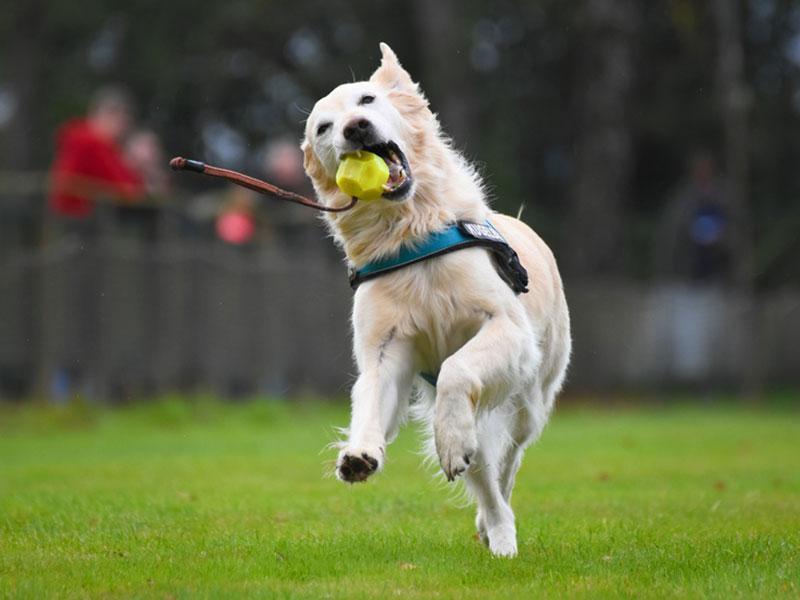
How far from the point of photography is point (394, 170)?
6082 millimetres

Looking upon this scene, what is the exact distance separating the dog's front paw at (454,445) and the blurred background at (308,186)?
30.1 feet

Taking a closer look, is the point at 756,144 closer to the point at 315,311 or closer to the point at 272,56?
the point at 272,56

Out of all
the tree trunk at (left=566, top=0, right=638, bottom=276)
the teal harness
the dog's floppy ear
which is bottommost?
the teal harness

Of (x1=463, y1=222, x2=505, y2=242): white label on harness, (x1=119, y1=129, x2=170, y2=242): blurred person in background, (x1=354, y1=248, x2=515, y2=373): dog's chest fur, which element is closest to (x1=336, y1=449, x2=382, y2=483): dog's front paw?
(x1=354, y1=248, x2=515, y2=373): dog's chest fur

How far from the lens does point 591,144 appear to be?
2152 centimetres

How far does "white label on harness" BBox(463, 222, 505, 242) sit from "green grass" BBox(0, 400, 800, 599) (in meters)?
1.16

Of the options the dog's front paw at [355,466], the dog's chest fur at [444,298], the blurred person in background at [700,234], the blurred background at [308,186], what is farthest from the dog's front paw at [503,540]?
the blurred person in background at [700,234]

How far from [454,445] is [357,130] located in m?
1.40

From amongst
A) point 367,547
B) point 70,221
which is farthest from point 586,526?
point 70,221

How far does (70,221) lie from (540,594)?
9.97 meters

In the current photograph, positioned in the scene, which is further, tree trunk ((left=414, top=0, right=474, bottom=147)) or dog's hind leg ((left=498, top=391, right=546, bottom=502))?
tree trunk ((left=414, top=0, right=474, bottom=147))

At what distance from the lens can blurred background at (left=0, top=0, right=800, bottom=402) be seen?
46.6 ft

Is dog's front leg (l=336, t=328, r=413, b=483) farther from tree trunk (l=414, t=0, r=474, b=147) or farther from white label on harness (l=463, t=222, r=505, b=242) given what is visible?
tree trunk (l=414, t=0, r=474, b=147)

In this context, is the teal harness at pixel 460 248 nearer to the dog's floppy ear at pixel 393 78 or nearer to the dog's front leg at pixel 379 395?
the dog's front leg at pixel 379 395
